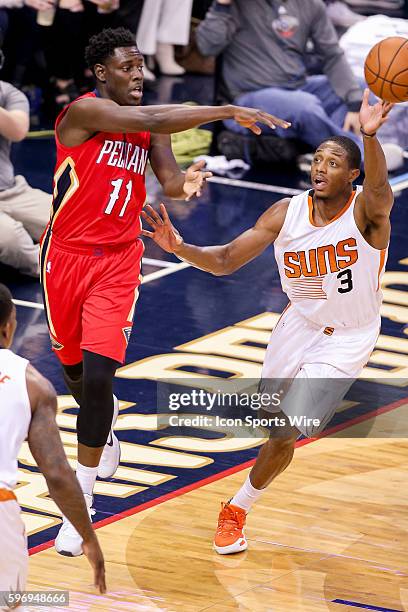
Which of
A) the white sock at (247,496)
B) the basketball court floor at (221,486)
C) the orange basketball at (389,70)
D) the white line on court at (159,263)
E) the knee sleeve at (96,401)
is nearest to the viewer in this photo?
the basketball court floor at (221,486)

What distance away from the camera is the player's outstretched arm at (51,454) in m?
4.46

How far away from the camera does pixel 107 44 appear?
6.56 metres

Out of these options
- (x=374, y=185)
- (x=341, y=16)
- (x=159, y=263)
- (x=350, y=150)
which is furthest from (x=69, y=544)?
(x=341, y=16)

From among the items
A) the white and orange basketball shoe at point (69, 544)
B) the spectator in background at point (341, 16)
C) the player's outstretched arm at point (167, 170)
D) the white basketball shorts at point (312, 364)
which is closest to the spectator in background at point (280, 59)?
the spectator in background at point (341, 16)

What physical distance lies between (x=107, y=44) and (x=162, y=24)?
35.8 feet

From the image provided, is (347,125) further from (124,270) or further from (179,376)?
(124,270)

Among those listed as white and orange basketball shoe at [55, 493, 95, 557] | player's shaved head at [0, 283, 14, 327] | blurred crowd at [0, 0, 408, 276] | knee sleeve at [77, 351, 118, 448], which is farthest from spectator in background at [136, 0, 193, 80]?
player's shaved head at [0, 283, 14, 327]

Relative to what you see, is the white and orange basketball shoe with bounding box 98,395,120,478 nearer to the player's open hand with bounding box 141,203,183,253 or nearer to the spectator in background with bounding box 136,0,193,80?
the player's open hand with bounding box 141,203,183,253

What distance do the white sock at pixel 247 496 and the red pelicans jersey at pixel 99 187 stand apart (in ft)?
4.26

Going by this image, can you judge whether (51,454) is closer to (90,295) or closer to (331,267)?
(90,295)

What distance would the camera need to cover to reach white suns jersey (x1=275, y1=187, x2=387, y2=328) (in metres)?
6.46

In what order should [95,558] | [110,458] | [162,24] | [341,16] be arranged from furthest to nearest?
1. [341,16]
2. [162,24]
3. [110,458]
4. [95,558]

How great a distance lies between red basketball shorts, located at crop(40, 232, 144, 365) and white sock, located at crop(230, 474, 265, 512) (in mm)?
836

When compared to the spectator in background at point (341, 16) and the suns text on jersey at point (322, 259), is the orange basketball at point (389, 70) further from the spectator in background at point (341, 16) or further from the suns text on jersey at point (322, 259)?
the spectator in background at point (341, 16)
